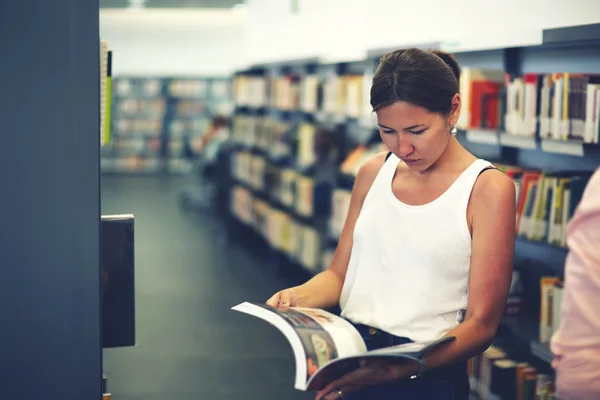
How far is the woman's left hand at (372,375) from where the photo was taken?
5.06ft

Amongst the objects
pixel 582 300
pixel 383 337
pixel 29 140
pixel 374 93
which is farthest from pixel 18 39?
pixel 582 300

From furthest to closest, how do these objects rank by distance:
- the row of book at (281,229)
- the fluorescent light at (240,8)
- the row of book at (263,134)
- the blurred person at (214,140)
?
the fluorescent light at (240,8)
the blurred person at (214,140)
the row of book at (263,134)
the row of book at (281,229)

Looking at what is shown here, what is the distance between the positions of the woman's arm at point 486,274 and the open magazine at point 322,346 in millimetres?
52

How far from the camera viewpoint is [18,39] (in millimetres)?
1813

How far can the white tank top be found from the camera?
1.67 metres

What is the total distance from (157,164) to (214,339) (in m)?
12.0

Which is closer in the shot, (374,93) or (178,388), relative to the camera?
(374,93)

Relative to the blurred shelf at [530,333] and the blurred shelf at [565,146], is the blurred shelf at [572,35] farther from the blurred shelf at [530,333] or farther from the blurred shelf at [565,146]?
the blurred shelf at [530,333]

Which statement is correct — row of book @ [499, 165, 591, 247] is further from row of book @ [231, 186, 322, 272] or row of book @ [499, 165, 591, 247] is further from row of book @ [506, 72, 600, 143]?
row of book @ [231, 186, 322, 272]

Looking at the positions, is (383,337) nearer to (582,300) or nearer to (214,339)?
(582,300)

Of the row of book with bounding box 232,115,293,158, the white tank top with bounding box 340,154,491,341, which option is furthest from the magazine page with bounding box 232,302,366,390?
the row of book with bounding box 232,115,293,158

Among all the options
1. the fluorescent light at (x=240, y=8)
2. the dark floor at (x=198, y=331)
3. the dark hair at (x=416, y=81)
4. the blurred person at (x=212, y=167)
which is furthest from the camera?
the fluorescent light at (x=240, y=8)

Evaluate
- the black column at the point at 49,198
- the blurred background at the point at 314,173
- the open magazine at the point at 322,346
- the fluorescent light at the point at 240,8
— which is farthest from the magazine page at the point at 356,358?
the fluorescent light at the point at 240,8

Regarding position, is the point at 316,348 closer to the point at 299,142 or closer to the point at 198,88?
the point at 299,142
